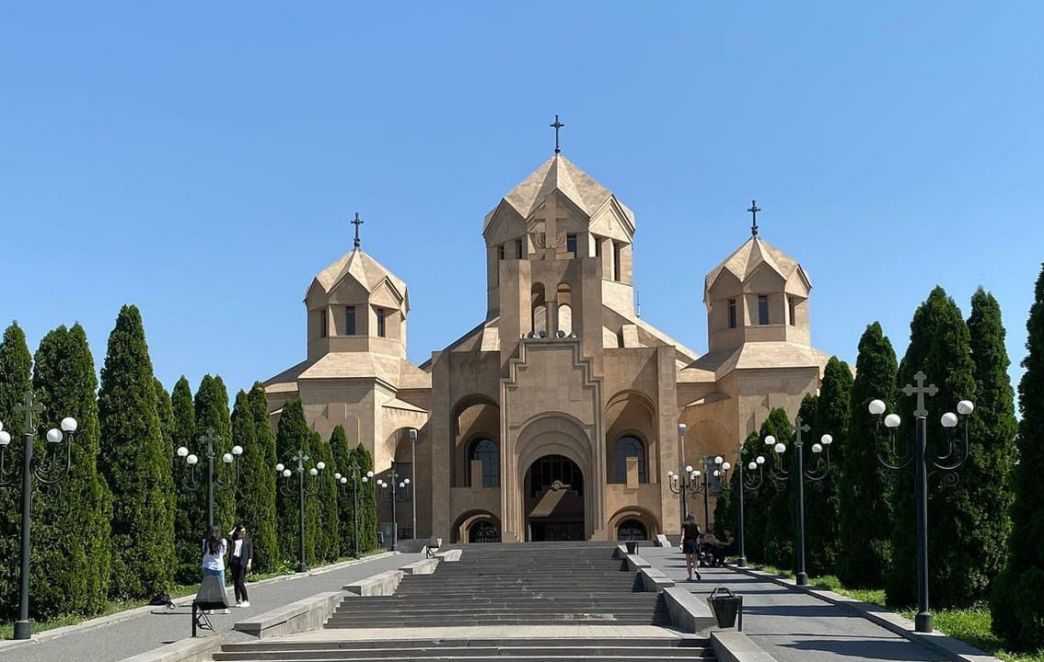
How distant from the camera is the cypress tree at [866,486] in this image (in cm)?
2109

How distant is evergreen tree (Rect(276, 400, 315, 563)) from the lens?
32.9 m

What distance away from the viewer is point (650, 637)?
14.5 metres

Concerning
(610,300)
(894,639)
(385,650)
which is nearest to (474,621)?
(385,650)

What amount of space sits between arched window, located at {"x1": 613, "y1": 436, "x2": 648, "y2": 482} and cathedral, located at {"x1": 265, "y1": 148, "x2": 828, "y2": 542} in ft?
0.24

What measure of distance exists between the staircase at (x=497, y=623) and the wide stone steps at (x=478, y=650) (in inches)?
0.4

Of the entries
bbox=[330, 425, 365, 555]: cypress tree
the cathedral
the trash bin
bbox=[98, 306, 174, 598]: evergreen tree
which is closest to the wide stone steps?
the trash bin

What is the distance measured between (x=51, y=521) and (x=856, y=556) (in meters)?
12.6

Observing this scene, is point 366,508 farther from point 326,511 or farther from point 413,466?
point 326,511

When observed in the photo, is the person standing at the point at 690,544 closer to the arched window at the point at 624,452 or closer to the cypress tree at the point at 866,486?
the cypress tree at the point at 866,486

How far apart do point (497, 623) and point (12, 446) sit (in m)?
7.59

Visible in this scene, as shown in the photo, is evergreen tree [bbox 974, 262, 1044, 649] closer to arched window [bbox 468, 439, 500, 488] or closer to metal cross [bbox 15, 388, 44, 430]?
metal cross [bbox 15, 388, 44, 430]

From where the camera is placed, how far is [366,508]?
4662 centimetres

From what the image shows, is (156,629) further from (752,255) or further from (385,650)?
(752,255)

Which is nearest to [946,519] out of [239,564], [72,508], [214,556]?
[214,556]
